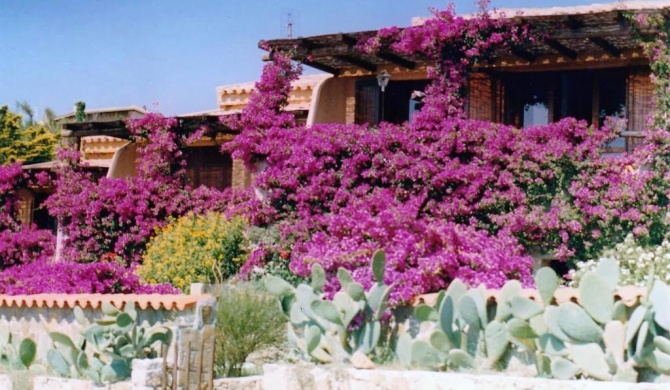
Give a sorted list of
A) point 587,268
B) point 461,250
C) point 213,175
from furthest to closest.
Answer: point 213,175, point 587,268, point 461,250

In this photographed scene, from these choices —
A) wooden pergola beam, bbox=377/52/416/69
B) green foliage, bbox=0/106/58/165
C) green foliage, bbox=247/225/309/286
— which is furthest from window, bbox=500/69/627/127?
green foliage, bbox=0/106/58/165

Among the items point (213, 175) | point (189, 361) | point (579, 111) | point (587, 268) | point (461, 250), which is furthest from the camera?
point (213, 175)

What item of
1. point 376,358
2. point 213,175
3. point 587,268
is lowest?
point 376,358

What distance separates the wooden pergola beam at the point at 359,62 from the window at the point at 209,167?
463 centimetres

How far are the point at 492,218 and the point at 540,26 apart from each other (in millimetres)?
3439

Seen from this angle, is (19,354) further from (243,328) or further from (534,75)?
(534,75)

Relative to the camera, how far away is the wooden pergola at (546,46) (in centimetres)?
1599

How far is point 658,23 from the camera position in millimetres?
15492

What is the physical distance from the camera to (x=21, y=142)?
30812mm

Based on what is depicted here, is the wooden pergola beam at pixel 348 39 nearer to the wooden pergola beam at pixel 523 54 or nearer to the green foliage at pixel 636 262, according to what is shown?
the wooden pergola beam at pixel 523 54

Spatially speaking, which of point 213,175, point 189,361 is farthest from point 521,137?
point 213,175

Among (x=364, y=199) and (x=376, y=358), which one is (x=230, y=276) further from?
(x=376, y=358)

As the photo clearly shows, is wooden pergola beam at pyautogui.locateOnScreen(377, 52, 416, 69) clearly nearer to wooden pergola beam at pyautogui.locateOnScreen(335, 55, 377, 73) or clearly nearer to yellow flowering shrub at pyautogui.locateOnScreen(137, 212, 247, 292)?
wooden pergola beam at pyautogui.locateOnScreen(335, 55, 377, 73)

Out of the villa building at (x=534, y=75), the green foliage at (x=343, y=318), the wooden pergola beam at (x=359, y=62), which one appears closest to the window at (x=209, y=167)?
the villa building at (x=534, y=75)
